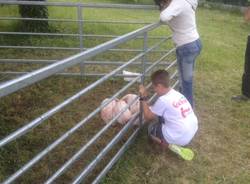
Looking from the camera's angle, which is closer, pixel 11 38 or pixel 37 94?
pixel 37 94

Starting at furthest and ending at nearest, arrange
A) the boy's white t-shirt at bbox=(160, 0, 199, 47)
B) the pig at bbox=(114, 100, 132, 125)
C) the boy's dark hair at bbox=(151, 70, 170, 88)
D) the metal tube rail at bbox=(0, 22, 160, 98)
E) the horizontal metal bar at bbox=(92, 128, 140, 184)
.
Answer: the pig at bbox=(114, 100, 132, 125), the boy's white t-shirt at bbox=(160, 0, 199, 47), the boy's dark hair at bbox=(151, 70, 170, 88), the horizontal metal bar at bbox=(92, 128, 140, 184), the metal tube rail at bbox=(0, 22, 160, 98)

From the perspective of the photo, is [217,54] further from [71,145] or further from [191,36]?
[71,145]

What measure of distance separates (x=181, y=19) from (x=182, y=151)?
1.40 m

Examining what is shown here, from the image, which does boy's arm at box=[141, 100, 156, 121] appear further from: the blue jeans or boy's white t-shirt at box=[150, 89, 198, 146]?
the blue jeans

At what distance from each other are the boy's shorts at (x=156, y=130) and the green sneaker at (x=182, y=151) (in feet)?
0.51

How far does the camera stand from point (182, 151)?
406cm

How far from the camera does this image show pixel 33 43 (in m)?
7.89

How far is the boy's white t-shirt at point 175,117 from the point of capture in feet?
12.4

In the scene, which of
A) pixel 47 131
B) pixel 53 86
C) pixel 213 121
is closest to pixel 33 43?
pixel 53 86

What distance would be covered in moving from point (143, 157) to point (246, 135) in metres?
1.50

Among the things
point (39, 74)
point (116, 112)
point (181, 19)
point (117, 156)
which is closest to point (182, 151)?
point (117, 156)

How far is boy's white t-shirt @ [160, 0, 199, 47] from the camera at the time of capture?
12.7ft

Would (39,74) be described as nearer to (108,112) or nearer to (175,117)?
(175,117)

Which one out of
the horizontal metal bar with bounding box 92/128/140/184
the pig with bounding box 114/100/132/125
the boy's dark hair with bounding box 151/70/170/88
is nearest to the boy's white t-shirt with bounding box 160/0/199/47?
the boy's dark hair with bounding box 151/70/170/88
